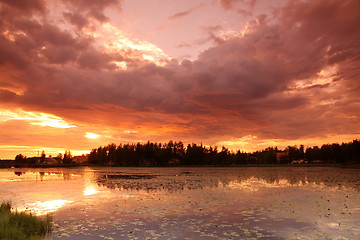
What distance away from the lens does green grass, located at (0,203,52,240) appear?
49.4 feet

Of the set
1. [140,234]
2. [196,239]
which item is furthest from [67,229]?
[196,239]

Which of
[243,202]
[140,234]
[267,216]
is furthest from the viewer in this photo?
[243,202]

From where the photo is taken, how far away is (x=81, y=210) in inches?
980

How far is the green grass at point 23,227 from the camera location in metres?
15.1

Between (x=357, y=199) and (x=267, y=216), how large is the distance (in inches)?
582

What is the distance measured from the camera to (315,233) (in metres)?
16.9

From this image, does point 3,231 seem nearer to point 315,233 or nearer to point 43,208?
point 43,208

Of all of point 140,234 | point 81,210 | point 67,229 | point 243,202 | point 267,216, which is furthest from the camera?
point 243,202

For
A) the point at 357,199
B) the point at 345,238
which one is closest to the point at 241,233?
the point at 345,238

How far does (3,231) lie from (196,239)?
35.0 ft

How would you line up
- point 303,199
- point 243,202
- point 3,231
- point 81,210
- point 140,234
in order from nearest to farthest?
point 3,231 → point 140,234 → point 81,210 → point 243,202 → point 303,199

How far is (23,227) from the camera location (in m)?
17.5

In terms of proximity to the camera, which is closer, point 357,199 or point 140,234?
point 140,234

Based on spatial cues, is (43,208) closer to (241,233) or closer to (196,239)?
(196,239)
